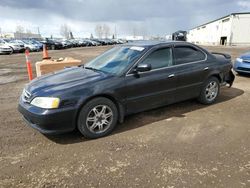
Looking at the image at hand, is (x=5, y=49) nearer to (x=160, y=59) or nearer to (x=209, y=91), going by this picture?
(x=160, y=59)

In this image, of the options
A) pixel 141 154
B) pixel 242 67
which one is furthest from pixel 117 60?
pixel 242 67

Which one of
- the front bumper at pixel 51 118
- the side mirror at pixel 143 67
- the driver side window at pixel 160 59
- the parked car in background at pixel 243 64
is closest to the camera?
the front bumper at pixel 51 118

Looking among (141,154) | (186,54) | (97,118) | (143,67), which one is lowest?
(141,154)

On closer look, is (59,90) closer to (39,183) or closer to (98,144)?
(98,144)

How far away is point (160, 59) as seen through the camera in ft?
14.9

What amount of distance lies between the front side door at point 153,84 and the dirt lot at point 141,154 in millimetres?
402

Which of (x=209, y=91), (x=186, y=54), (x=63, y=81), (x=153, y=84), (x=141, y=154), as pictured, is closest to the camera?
(x=141, y=154)

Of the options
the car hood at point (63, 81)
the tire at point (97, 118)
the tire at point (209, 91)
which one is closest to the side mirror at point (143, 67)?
the car hood at point (63, 81)

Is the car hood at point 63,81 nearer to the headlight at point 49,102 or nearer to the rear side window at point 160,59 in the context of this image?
the headlight at point 49,102

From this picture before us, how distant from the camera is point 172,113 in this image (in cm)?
491

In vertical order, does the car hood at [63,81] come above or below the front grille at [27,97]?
above

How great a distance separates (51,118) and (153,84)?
200 centimetres

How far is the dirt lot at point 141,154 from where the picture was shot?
2812mm

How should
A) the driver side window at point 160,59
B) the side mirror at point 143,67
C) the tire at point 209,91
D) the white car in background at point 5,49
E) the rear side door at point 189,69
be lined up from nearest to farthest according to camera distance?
the side mirror at point 143,67, the driver side window at point 160,59, the rear side door at point 189,69, the tire at point 209,91, the white car in background at point 5,49
